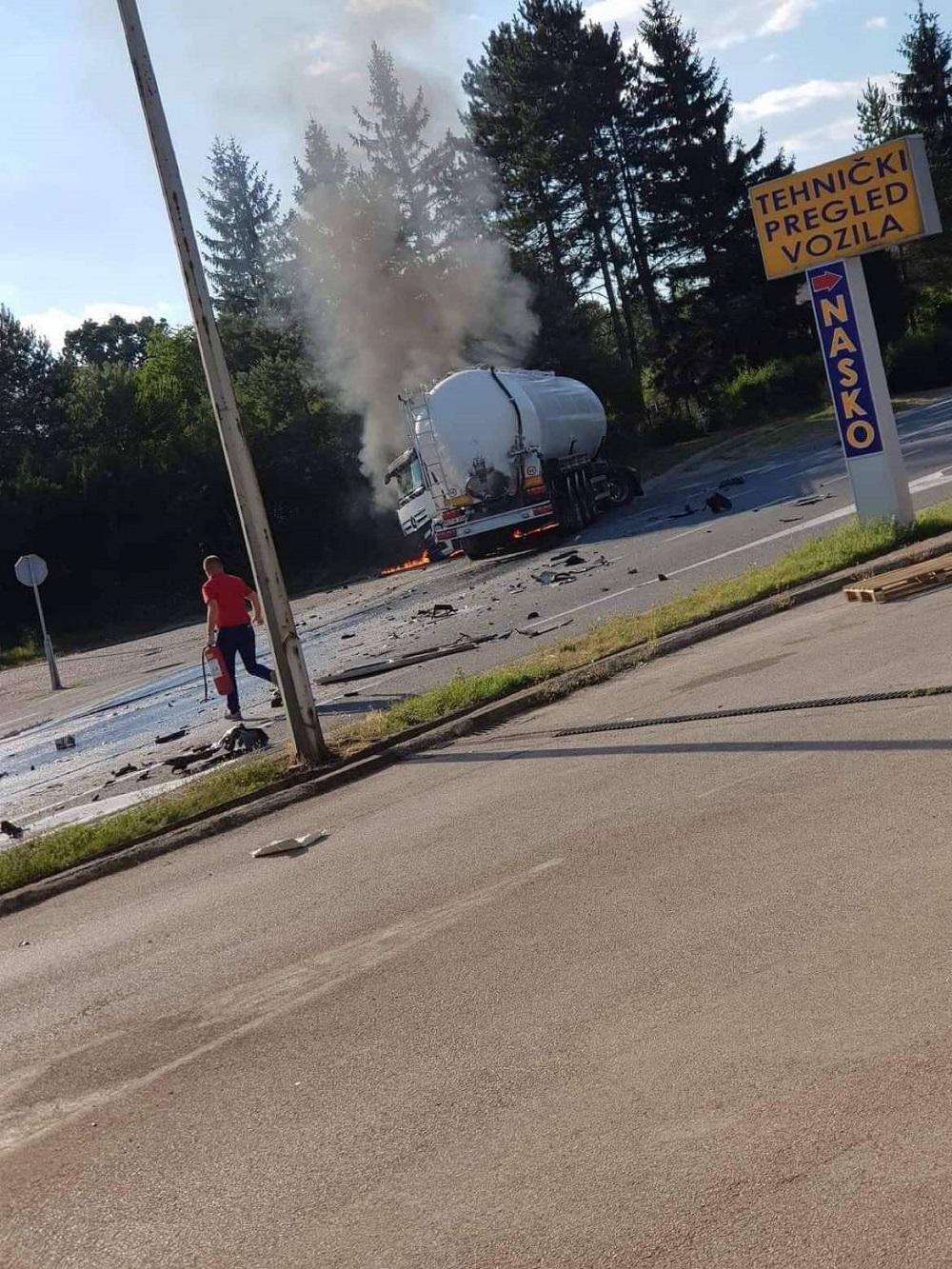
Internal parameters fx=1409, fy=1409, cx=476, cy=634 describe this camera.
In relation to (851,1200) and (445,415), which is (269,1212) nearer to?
(851,1200)

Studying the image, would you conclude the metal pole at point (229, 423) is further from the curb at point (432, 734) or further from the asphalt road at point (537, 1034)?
the asphalt road at point (537, 1034)

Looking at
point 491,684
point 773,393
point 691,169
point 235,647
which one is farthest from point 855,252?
point 691,169

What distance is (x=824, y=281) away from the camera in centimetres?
1368

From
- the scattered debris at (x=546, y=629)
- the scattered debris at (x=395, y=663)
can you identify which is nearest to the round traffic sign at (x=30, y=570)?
the scattered debris at (x=395, y=663)

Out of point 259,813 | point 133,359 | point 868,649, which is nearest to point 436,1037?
point 259,813

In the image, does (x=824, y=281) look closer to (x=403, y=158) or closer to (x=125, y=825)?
(x=125, y=825)

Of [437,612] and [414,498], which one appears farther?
[414,498]

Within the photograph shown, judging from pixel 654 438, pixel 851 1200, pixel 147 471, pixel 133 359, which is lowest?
pixel 851 1200

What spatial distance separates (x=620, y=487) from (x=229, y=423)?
22.3 metres

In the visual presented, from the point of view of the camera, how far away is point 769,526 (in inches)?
757

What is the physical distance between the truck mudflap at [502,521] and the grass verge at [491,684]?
43.1ft

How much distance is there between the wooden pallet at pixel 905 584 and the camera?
11.1m

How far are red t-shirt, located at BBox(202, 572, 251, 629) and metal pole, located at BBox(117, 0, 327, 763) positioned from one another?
476 centimetres

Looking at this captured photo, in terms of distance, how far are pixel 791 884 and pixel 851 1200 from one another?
7.09 feet
